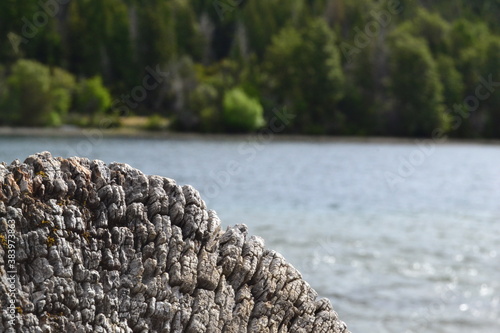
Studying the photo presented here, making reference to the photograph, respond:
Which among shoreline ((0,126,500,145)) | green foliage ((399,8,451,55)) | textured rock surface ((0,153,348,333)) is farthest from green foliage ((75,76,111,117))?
textured rock surface ((0,153,348,333))

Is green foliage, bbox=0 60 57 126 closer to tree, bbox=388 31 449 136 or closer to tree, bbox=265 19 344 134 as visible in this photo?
tree, bbox=265 19 344 134

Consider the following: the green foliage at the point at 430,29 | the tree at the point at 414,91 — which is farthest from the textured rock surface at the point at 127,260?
the green foliage at the point at 430,29

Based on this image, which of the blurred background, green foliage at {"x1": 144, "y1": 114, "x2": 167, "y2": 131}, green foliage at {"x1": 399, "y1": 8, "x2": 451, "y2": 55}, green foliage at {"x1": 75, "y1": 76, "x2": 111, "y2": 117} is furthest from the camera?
green foliage at {"x1": 399, "y1": 8, "x2": 451, "y2": 55}

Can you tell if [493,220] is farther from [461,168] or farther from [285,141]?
[285,141]

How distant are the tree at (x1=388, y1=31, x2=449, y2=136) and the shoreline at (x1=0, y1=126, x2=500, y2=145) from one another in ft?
9.16

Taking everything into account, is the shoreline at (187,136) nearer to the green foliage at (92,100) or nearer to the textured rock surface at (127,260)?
the green foliage at (92,100)

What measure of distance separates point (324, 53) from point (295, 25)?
104 ft

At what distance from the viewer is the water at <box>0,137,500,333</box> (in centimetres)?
1444

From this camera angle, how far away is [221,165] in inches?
2349

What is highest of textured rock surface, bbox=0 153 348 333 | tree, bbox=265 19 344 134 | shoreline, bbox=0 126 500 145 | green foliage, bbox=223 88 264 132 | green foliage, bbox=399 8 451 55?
green foliage, bbox=399 8 451 55

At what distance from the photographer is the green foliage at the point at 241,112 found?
116250 millimetres

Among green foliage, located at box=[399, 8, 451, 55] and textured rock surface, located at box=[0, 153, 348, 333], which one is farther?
green foliage, located at box=[399, 8, 451, 55]

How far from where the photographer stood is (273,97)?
130250 millimetres

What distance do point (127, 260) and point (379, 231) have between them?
80.7 feet
